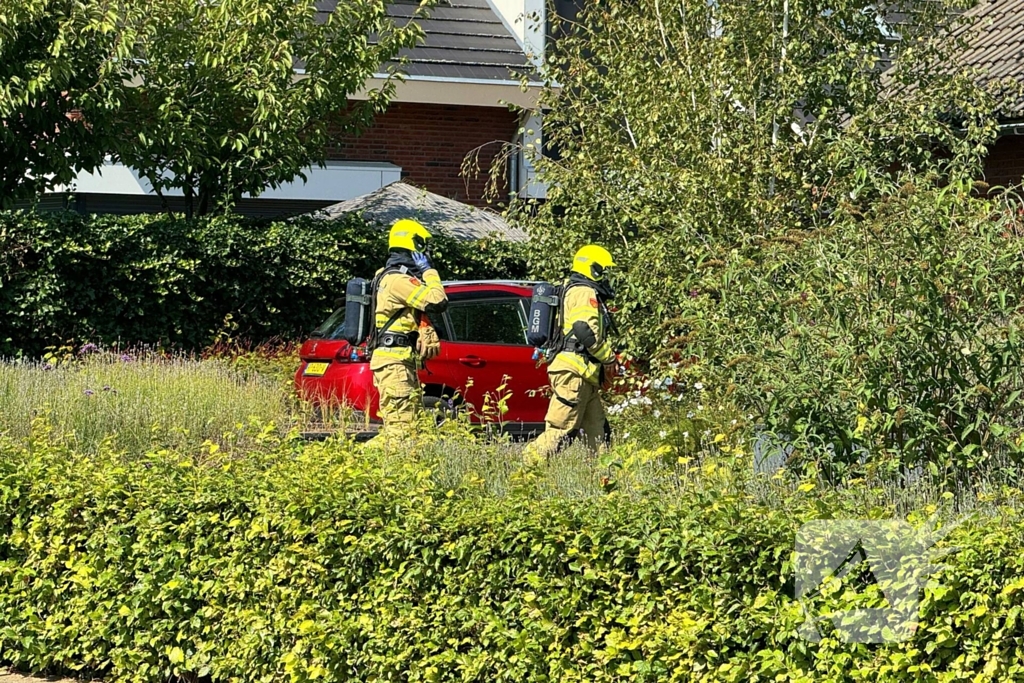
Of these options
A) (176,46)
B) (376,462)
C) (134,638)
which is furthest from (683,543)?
(176,46)

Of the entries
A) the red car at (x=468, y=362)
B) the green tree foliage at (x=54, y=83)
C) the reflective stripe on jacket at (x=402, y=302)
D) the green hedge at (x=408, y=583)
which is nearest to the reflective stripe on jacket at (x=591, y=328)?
the reflective stripe on jacket at (x=402, y=302)

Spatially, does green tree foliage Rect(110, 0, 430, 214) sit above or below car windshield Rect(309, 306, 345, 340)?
above

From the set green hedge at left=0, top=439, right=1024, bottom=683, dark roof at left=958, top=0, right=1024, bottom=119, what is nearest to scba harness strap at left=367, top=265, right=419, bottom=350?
green hedge at left=0, top=439, right=1024, bottom=683

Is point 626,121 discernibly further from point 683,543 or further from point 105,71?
point 683,543

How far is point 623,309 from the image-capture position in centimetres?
1044

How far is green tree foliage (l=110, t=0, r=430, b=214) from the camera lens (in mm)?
15523

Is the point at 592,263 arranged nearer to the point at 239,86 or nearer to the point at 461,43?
the point at 239,86

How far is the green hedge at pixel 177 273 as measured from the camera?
47.3ft

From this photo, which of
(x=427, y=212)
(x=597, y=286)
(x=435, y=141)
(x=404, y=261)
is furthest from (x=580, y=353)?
(x=435, y=141)

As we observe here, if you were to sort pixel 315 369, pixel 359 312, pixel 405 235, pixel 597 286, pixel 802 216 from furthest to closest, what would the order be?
pixel 315 369 → pixel 802 216 → pixel 359 312 → pixel 405 235 → pixel 597 286

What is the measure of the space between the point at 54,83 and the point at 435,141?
28.2 feet

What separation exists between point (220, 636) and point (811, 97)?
8.32 metres

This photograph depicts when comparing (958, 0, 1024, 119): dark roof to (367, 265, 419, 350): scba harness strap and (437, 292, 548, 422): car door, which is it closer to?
(437, 292, 548, 422): car door

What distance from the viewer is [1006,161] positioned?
16.3 metres
